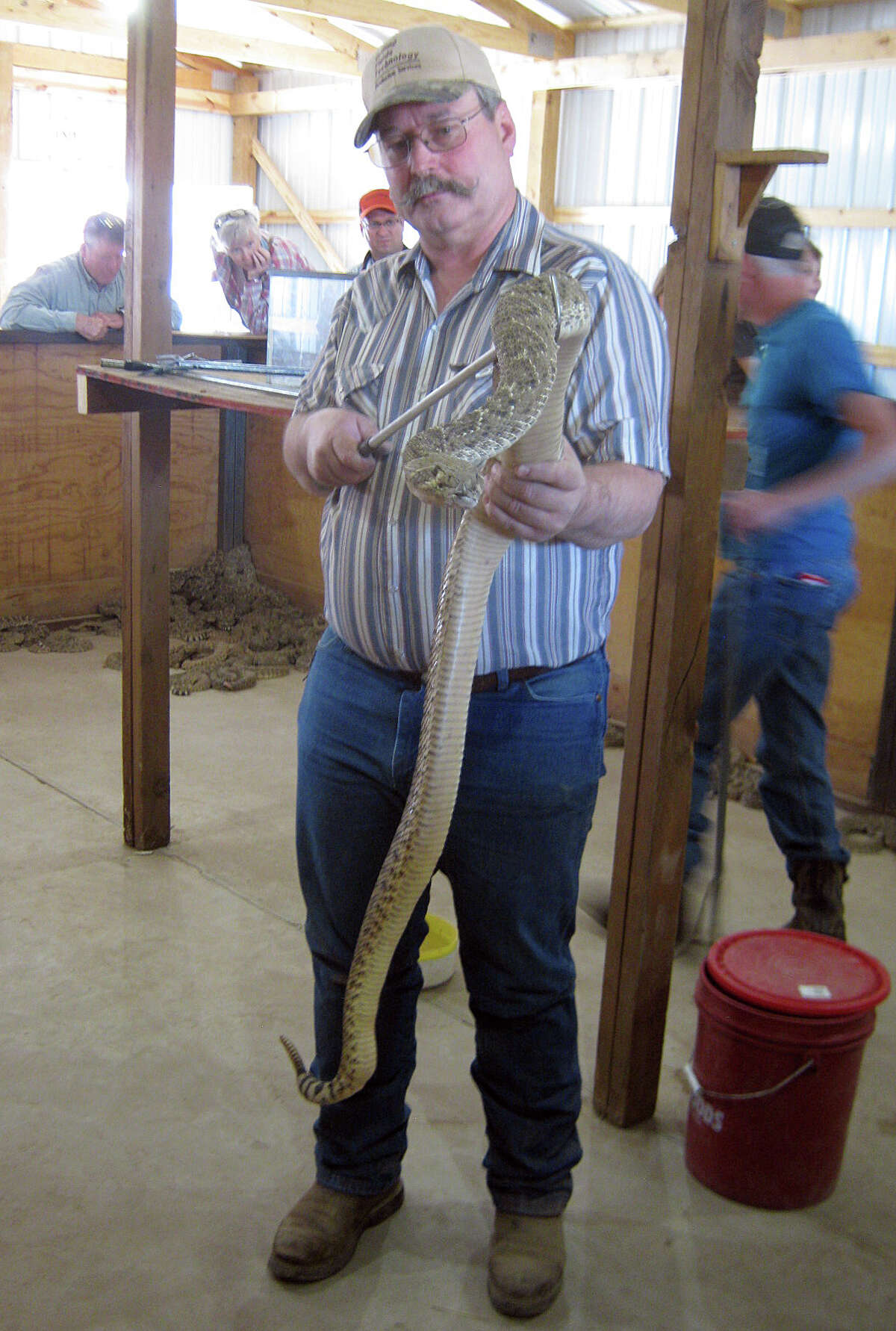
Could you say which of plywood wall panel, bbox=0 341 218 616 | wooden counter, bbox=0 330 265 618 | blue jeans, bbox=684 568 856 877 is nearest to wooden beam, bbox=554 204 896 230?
wooden counter, bbox=0 330 265 618

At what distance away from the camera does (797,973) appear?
1.94m

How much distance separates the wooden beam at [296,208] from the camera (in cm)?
1263

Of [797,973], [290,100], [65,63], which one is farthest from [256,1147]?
[290,100]

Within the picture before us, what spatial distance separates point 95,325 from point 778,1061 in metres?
4.57

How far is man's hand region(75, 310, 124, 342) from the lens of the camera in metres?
5.39

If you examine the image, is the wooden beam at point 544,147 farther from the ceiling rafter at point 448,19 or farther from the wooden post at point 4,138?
the wooden post at point 4,138

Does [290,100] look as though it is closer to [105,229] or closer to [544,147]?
[544,147]

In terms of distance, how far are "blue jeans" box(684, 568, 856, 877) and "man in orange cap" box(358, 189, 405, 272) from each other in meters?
3.10

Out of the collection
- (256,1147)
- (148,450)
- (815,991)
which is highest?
(148,450)

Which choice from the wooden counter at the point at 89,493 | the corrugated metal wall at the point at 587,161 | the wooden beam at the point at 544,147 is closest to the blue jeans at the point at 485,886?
the wooden counter at the point at 89,493

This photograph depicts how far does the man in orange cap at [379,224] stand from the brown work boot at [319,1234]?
4.07 meters

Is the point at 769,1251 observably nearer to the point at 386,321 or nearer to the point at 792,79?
the point at 386,321

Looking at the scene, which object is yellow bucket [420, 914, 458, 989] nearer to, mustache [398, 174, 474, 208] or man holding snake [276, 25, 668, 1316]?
Answer: man holding snake [276, 25, 668, 1316]

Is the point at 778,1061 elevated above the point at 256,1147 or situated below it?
above
